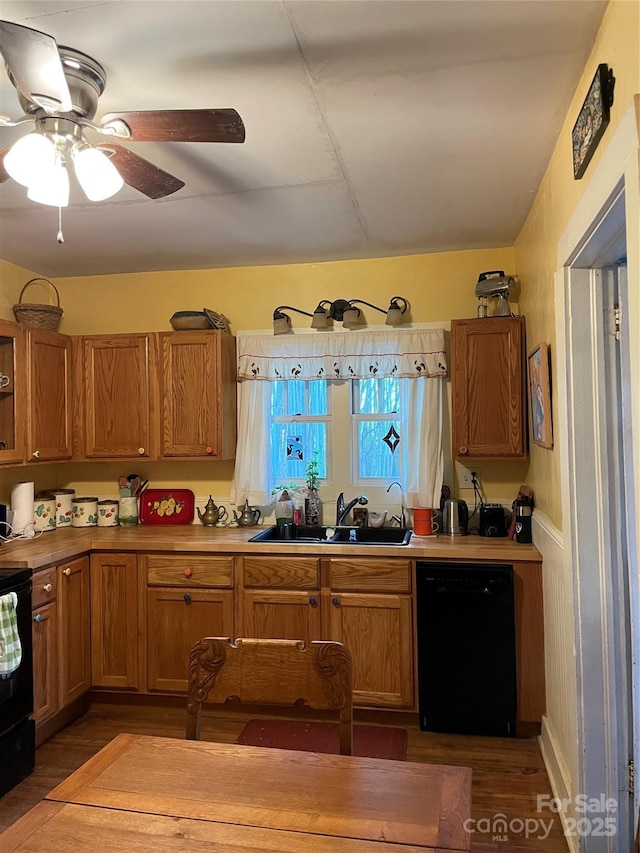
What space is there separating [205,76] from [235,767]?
1918 mm

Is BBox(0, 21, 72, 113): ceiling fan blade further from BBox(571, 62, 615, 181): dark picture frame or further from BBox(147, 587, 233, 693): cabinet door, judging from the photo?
BBox(147, 587, 233, 693): cabinet door

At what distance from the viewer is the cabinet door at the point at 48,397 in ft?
11.0

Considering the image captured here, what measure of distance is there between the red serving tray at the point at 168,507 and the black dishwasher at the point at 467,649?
1660 millimetres

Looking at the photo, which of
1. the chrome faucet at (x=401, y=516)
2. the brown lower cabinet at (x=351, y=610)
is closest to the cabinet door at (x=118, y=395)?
the brown lower cabinet at (x=351, y=610)

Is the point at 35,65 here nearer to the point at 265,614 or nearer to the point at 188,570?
the point at 188,570

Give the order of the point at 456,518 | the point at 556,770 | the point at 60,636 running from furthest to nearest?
the point at 456,518, the point at 60,636, the point at 556,770

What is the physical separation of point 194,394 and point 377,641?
1.79 meters

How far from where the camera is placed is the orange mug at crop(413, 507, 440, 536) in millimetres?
3357

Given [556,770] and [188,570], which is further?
[188,570]

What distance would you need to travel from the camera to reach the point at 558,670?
8.01 ft

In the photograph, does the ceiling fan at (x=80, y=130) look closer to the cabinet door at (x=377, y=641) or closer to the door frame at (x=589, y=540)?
the door frame at (x=589, y=540)

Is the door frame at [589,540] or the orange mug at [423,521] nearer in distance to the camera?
the door frame at [589,540]

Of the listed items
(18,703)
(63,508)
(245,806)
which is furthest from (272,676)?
(63,508)

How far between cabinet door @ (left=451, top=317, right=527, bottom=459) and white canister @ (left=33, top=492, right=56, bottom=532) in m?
2.52
